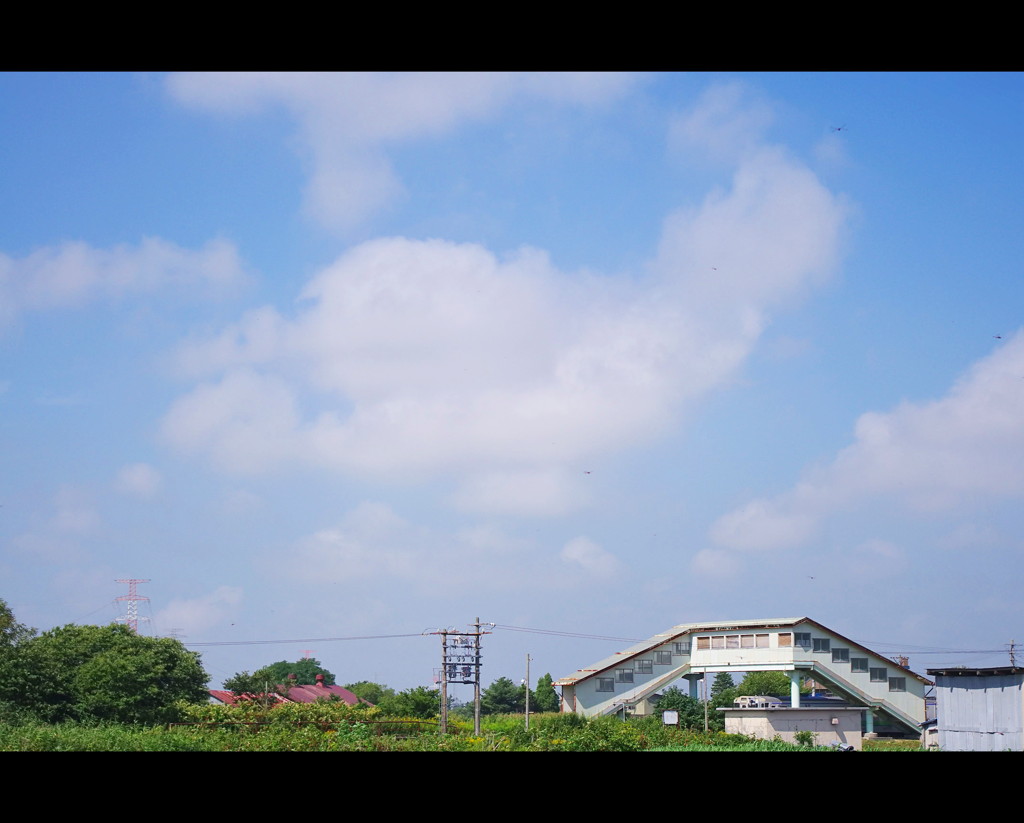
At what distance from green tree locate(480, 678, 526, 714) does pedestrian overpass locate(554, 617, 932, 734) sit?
18.5ft

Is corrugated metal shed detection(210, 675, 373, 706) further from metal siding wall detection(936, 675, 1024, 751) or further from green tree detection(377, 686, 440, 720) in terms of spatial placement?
metal siding wall detection(936, 675, 1024, 751)

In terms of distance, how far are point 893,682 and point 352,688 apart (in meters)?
15.5

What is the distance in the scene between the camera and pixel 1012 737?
9.34 metres

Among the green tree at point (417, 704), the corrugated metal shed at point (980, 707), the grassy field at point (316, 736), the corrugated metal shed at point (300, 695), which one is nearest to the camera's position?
the grassy field at point (316, 736)

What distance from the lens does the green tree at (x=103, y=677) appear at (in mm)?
14242

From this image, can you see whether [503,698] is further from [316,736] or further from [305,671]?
[316,736]

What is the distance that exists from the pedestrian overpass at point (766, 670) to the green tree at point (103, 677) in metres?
8.42

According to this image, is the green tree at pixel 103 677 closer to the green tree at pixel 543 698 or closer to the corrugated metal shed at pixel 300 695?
the corrugated metal shed at pixel 300 695

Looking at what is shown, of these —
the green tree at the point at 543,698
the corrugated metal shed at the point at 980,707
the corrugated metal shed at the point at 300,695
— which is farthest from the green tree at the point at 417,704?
the corrugated metal shed at the point at 980,707

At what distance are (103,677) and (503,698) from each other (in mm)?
13479
